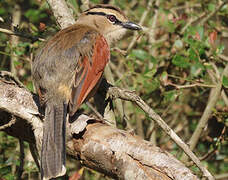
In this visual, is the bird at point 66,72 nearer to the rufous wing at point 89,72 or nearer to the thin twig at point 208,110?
the rufous wing at point 89,72

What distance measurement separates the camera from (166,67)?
6.13 m

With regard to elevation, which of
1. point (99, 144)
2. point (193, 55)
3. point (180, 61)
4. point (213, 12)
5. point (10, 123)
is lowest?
point (10, 123)

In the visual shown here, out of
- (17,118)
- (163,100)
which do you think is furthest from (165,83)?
(17,118)

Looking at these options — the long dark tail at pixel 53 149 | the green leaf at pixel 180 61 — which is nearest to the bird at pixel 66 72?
the long dark tail at pixel 53 149

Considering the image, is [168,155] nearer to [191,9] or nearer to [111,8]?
[111,8]

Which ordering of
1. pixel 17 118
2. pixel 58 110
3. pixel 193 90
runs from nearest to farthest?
pixel 17 118
pixel 58 110
pixel 193 90

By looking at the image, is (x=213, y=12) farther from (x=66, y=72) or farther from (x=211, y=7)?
(x=66, y=72)

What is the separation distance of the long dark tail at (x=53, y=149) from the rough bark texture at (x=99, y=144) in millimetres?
86

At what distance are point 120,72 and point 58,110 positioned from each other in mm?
2805

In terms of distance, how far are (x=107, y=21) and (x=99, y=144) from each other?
2.50m

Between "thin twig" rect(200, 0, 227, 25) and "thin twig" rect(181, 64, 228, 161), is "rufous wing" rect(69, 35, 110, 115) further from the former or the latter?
"thin twig" rect(200, 0, 227, 25)

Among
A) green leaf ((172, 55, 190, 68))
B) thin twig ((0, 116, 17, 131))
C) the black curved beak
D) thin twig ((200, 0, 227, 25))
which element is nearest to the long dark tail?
thin twig ((0, 116, 17, 131))

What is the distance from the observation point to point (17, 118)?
391 cm

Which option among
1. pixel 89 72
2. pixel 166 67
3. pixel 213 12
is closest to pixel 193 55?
pixel 166 67
